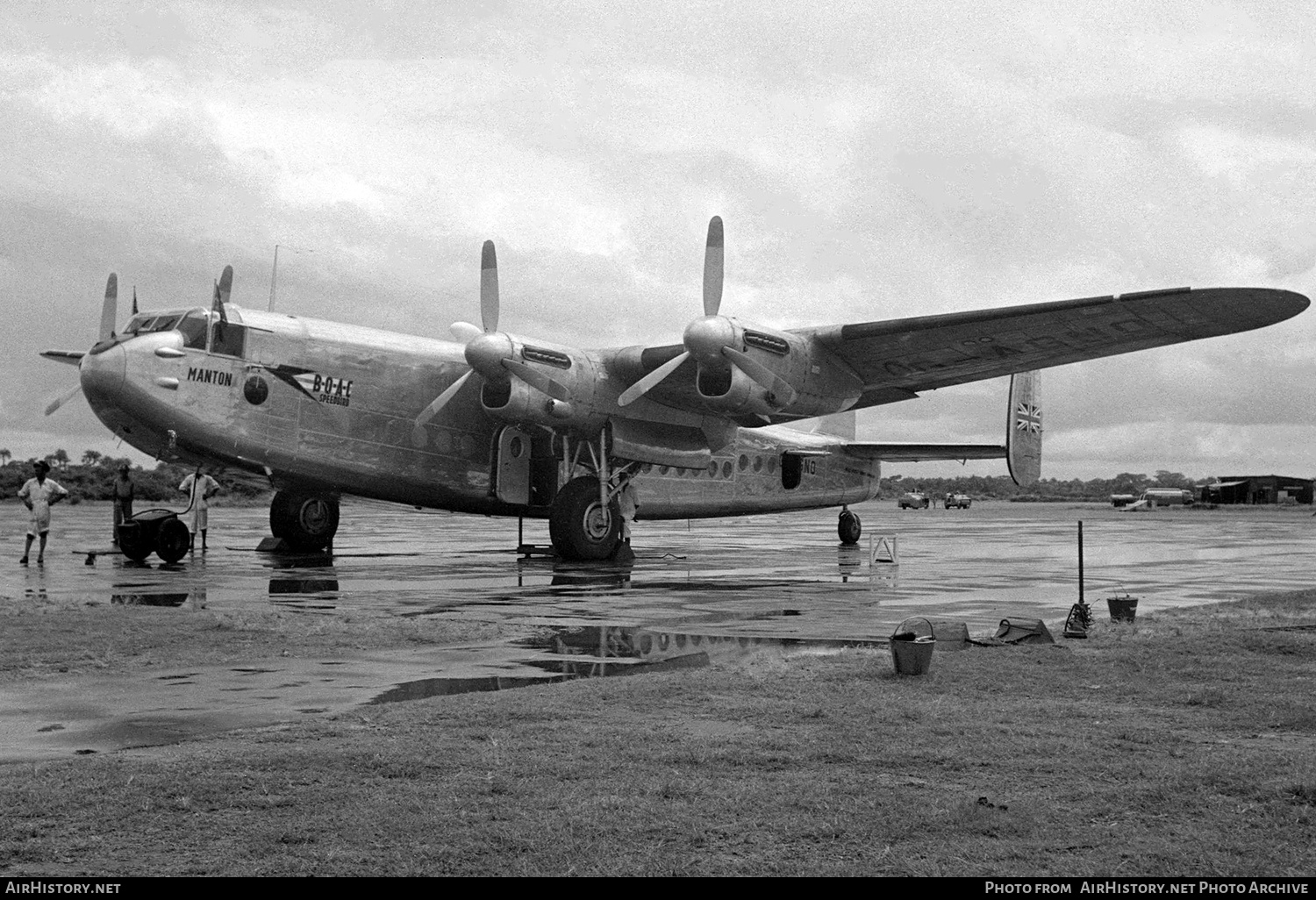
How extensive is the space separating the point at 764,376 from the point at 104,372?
1117cm

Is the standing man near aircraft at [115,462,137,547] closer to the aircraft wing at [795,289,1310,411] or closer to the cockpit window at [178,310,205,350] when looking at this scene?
the cockpit window at [178,310,205,350]

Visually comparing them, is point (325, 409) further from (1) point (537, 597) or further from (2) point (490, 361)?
(1) point (537, 597)

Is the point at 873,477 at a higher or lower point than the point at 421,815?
higher

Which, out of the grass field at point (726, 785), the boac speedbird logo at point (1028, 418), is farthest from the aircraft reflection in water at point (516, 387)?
the grass field at point (726, 785)

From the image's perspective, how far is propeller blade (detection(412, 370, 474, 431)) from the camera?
74.1 ft

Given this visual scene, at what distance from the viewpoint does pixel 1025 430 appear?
104 feet

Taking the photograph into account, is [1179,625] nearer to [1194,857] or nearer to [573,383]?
[1194,857]

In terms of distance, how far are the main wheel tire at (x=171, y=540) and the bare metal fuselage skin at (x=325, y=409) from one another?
4.00 ft

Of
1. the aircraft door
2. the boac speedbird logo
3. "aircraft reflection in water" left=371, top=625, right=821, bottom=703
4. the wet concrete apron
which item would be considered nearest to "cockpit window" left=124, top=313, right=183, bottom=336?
the wet concrete apron

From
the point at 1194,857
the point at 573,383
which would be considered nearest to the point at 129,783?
the point at 1194,857

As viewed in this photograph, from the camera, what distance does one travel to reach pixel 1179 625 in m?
12.2

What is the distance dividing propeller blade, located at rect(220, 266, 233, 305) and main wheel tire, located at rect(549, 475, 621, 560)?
23.6ft

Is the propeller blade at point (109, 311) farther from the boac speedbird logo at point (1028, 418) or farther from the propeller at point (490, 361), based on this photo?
the boac speedbird logo at point (1028, 418)

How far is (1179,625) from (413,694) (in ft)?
26.9
